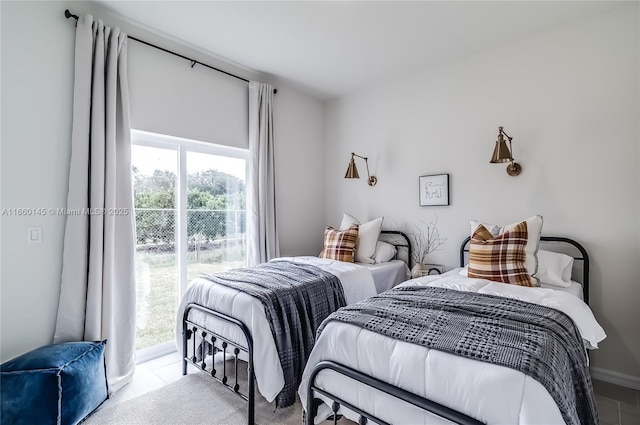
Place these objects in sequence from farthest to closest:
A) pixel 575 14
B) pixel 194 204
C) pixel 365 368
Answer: pixel 194 204
pixel 575 14
pixel 365 368

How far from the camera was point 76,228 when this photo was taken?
218 cm

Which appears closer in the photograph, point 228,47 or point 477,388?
point 477,388

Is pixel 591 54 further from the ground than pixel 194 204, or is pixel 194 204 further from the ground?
pixel 591 54

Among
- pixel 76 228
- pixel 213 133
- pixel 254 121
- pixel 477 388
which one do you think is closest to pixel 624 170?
pixel 477 388

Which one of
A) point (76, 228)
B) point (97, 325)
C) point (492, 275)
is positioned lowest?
point (97, 325)

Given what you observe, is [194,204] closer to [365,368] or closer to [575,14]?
[365,368]

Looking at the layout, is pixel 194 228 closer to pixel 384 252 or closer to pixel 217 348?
pixel 217 348

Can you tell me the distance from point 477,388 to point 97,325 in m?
2.41

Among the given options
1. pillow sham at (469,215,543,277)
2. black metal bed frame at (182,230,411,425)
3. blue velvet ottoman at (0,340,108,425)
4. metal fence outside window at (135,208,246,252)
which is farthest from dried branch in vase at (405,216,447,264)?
blue velvet ottoman at (0,340,108,425)

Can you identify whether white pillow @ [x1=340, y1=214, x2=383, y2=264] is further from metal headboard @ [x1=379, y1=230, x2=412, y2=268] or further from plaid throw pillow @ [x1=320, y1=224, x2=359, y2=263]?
metal headboard @ [x1=379, y1=230, x2=412, y2=268]

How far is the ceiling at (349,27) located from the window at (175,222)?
3.08ft

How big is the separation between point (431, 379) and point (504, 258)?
4.48 feet

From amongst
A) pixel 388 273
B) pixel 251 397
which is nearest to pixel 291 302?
pixel 251 397

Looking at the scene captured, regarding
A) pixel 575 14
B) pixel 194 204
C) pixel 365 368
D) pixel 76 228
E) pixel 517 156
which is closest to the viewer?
pixel 365 368
